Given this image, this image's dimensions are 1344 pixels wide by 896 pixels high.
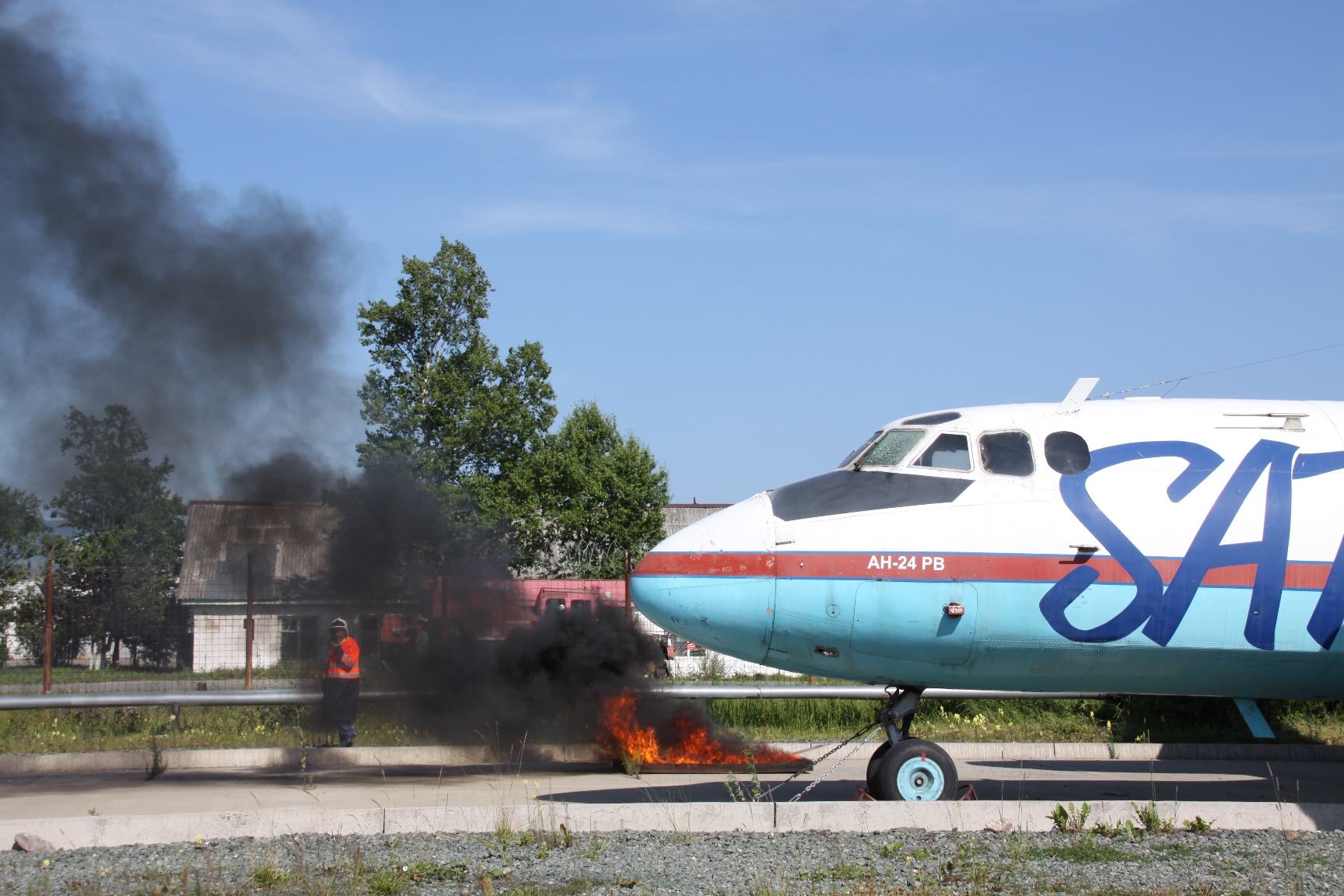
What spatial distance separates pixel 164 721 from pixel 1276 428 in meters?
14.0

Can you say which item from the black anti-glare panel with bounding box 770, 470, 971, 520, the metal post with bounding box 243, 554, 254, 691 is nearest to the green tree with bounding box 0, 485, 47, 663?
the metal post with bounding box 243, 554, 254, 691

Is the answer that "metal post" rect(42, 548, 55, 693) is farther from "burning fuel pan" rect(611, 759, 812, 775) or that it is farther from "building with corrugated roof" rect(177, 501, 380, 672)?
"burning fuel pan" rect(611, 759, 812, 775)

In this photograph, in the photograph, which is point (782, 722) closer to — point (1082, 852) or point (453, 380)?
point (1082, 852)

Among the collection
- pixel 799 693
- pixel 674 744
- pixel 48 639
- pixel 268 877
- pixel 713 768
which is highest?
pixel 48 639

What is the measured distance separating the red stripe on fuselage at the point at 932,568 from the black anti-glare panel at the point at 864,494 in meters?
0.44

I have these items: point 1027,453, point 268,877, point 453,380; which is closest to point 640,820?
point 268,877

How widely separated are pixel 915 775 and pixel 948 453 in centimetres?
277

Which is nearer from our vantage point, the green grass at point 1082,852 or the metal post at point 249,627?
the green grass at point 1082,852

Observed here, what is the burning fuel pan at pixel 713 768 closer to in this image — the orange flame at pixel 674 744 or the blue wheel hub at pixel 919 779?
the orange flame at pixel 674 744

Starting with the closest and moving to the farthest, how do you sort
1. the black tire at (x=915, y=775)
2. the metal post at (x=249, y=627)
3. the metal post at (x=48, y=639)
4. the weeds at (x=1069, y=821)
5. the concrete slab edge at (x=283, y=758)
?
A: the weeds at (x=1069, y=821) < the black tire at (x=915, y=775) < the concrete slab edge at (x=283, y=758) < the metal post at (x=48, y=639) < the metal post at (x=249, y=627)

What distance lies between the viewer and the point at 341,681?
13.6 meters

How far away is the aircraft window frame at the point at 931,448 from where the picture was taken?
30.6ft

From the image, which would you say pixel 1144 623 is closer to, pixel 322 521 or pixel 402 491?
pixel 322 521

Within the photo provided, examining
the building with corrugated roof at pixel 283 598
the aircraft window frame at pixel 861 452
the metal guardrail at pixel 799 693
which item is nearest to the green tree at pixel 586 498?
the building with corrugated roof at pixel 283 598
